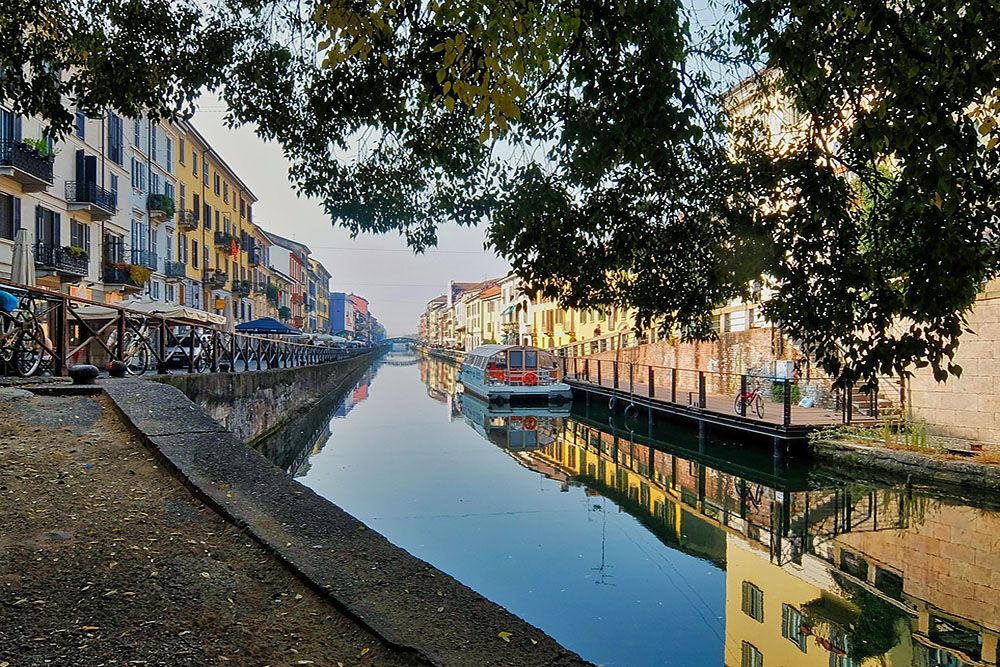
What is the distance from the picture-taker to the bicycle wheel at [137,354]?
35.6 feet

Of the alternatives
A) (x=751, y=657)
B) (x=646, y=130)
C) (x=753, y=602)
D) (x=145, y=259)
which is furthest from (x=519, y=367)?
(x=646, y=130)

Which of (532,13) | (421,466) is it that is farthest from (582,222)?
(421,466)

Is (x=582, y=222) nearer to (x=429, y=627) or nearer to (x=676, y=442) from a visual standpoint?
Answer: (x=429, y=627)

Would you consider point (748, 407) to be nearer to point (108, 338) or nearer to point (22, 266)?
point (108, 338)

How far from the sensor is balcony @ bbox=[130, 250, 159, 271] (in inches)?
1143

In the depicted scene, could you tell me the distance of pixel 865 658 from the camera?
599 cm

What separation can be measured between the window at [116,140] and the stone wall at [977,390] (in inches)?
Result: 1154

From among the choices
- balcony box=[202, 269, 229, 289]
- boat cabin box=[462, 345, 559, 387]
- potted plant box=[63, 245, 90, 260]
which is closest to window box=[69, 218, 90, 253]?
potted plant box=[63, 245, 90, 260]

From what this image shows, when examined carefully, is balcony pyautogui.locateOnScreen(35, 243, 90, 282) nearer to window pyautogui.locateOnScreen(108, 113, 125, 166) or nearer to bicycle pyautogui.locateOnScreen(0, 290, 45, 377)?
window pyautogui.locateOnScreen(108, 113, 125, 166)

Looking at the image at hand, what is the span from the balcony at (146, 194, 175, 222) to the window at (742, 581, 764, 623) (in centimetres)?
3218

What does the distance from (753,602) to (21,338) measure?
10010 millimetres

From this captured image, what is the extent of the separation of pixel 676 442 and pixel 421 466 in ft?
25.2

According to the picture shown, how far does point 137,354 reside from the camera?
11.7 m

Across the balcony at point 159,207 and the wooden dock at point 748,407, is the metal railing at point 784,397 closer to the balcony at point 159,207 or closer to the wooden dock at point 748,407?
the wooden dock at point 748,407
